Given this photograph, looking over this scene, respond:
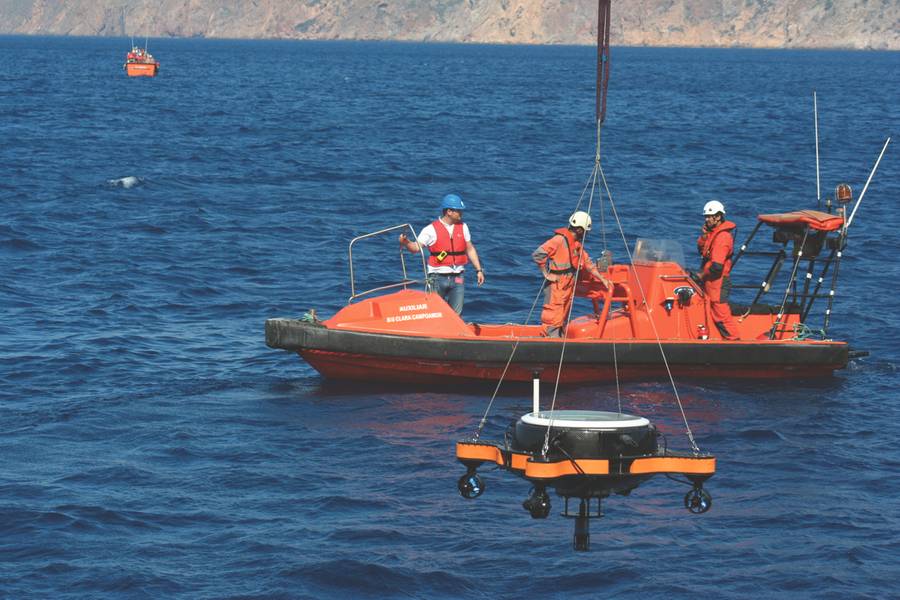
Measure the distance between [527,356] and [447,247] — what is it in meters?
1.52

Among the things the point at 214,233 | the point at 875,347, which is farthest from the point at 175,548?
the point at 214,233

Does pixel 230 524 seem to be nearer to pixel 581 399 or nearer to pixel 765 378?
pixel 581 399

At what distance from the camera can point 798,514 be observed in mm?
12047

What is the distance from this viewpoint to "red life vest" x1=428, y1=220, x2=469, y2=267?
1595cm

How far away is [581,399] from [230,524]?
5.05 m

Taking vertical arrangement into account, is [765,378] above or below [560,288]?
below

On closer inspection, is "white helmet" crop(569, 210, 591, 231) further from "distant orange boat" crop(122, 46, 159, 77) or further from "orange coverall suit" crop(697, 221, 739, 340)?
"distant orange boat" crop(122, 46, 159, 77)

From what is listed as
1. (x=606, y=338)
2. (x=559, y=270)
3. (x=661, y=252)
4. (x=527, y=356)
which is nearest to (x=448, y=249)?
(x=559, y=270)

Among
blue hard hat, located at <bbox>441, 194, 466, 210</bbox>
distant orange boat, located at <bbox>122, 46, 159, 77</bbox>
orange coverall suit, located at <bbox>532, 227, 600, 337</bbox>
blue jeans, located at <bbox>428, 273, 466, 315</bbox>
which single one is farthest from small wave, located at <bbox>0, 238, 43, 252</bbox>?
distant orange boat, located at <bbox>122, 46, 159, 77</bbox>

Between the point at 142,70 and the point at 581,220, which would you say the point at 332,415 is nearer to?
the point at 581,220

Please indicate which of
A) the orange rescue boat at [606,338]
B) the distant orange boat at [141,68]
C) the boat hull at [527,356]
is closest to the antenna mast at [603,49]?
the orange rescue boat at [606,338]

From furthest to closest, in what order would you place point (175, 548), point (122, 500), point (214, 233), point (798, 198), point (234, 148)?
1. point (234, 148)
2. point (798, 198)
3. point (214, 233)
4. point (122, 500)
5. point (175, 548)

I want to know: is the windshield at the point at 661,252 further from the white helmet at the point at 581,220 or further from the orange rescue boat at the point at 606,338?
the white helmet at the point at 581,220

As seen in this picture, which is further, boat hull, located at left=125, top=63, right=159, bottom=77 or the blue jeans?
boat hull, located at left=125, top=63, right=159, bottom=77
